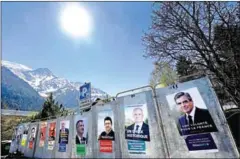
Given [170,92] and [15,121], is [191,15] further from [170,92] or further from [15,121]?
[15,121]

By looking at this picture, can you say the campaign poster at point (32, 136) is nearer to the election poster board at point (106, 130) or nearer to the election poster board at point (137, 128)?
the election poster board at point (106, 130)

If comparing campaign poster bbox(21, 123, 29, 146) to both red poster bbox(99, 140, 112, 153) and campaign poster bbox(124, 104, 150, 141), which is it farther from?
campaign poster bbox(124, 104, 150, 141)

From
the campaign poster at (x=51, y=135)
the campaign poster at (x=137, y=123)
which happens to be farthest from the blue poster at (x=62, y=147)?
the campaign poster at (x=137, y=123)

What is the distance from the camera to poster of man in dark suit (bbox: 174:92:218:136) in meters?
4.84

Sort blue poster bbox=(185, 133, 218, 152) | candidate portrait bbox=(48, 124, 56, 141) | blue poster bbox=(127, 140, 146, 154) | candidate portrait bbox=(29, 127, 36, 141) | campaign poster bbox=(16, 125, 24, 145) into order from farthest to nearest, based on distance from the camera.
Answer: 1. campaign poster bbox=(16, 125, 24, 145)
2. candidate portrait bbox=(29, 127, 36, 141)
3. candidate portrait bbox=(48, 124, 56, 141)
4. blue poster bbox=(127, 140, 146, 154)
5. blue poster bbox=(185, 133, 218, 152)

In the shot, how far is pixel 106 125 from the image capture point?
730cm

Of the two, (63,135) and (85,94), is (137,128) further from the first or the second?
(85,94)

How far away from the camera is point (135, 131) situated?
624 centimetres

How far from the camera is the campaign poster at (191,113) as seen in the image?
16.0 feet

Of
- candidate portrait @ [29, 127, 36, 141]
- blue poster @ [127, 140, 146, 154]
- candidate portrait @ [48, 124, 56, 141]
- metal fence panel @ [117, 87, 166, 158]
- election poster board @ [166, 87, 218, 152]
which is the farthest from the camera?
candidate portrait @ [29, 127, 36, 141]

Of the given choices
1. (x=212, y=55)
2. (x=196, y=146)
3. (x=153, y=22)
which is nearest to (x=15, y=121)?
(x=153, y=22)

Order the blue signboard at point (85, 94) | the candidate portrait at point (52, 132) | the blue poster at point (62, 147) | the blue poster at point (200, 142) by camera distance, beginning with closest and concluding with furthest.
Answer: the blue poster at point (200, 142), the blue poster at point (62, 147), the blue signboard at point (85, 94), the candidate portrait at point (52, 132)

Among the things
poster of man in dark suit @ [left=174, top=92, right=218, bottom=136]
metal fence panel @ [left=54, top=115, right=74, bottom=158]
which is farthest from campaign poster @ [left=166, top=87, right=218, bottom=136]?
metal fence panel @ [left=54, top=115, right=74, bottom=158]

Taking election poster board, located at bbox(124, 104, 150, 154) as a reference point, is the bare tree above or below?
above
